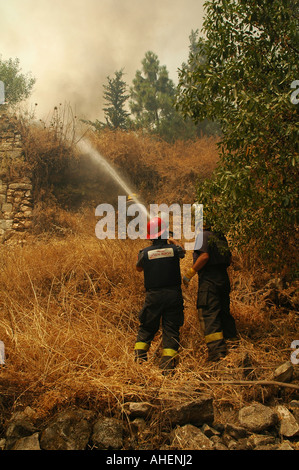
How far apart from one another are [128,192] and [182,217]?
8.66 feet

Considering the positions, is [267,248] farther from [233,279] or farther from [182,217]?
[182,217]

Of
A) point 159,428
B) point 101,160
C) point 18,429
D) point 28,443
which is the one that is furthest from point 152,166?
point 28,443

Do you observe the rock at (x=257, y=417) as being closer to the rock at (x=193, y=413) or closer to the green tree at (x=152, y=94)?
the rock at (x=193, y=413)

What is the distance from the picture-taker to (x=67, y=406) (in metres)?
3.04

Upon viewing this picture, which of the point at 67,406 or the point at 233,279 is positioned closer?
the point at 67,406

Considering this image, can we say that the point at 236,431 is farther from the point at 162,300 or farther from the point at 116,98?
the point at 116,98

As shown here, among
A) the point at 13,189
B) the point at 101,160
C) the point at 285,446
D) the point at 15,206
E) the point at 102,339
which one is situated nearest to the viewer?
the point at 285,446

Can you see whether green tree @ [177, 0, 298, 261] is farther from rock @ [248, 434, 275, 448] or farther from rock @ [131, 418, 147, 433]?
rock @ [131, 418, 147, 433]

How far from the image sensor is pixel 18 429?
9.09ft

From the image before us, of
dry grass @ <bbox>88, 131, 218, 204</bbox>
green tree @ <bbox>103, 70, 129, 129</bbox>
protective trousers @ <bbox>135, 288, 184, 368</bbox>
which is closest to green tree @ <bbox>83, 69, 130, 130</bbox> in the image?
green tree @ <bbox>103, 70, 129, 129</bbox>

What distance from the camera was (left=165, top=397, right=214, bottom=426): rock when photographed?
9.25 feet

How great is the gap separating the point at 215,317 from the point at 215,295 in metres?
0.27

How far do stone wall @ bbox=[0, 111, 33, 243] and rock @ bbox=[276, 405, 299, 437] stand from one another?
8.10 metres

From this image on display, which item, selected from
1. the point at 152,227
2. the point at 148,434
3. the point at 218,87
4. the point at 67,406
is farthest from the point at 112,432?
the point at 218,87
